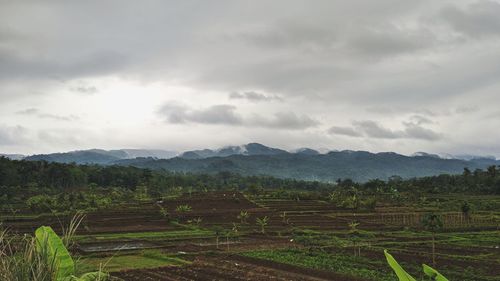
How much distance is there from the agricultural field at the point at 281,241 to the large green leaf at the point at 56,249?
78 centimetres

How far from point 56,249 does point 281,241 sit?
41036mm

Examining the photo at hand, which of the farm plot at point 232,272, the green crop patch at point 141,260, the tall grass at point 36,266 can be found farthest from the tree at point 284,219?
the tall grass at point 36,266

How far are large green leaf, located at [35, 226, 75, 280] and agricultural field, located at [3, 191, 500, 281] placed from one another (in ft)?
2.57

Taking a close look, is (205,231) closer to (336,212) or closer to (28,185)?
(336,212)

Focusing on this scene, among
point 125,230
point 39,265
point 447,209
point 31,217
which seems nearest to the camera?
point 39,265

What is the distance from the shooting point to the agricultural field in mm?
28609

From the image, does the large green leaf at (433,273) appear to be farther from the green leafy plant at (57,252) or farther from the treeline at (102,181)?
the treeline at (102,181)

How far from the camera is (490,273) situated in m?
27.3

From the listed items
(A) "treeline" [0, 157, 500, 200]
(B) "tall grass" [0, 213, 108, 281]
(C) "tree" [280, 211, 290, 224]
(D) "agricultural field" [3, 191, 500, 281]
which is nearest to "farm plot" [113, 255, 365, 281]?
(D) "agricultural field" [3, 191, 500, 281]

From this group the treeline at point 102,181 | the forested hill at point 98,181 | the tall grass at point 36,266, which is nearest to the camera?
the tall grass at point 36,266

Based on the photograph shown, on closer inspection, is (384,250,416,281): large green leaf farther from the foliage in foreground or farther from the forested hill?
the forested hill

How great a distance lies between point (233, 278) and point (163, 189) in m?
95.2

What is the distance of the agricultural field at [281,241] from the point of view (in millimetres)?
28609

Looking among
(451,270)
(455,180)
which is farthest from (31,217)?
(455,180)
